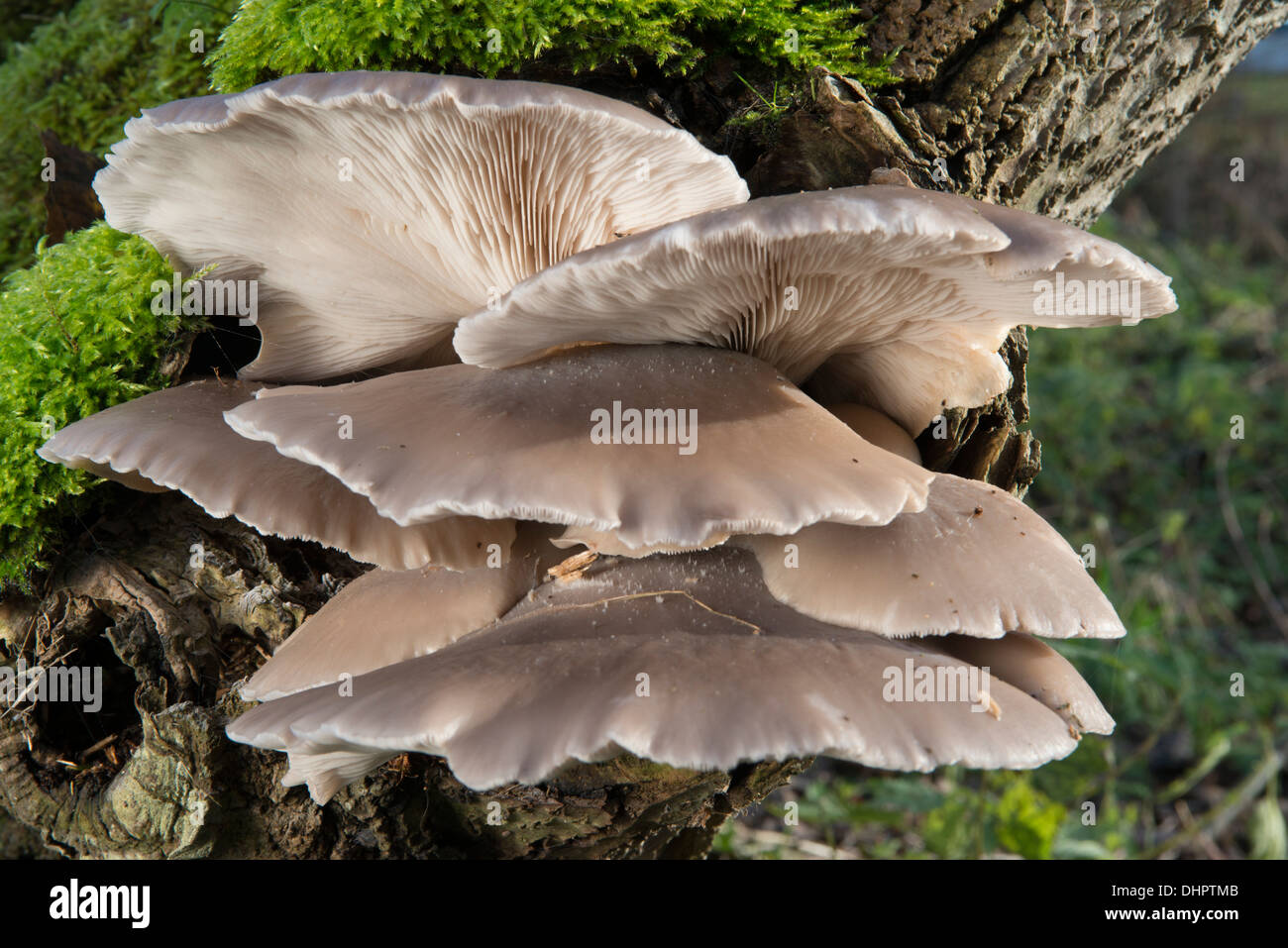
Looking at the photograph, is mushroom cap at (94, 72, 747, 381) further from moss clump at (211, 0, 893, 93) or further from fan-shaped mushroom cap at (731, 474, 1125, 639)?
fan-shaped mushroom cap at (731, 474, 1125, 639)

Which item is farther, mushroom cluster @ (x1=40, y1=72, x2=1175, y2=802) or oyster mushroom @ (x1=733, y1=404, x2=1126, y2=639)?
oyster mushroom @ (x1=733, y1=404, x2=1126, y2=639)

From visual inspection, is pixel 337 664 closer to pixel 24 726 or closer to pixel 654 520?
pixel 654 520

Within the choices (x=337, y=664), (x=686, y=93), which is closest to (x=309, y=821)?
(x=337, y=664)

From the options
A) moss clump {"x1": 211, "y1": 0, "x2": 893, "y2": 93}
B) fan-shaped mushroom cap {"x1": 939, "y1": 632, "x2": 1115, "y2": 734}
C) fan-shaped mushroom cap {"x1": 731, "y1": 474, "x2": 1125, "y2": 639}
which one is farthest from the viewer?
moss clump {"x1": 211, "y1": 0, "x2": 893, "y2": 93}

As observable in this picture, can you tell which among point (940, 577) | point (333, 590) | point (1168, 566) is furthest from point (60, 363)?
point (1168, 566)

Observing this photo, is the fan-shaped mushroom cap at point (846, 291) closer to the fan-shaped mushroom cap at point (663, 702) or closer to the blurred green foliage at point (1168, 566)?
the fan-shaped mushroom cap at point (663, 702)

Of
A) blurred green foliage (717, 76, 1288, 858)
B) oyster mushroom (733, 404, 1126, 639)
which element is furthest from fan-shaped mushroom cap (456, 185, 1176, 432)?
blurred green foliage (717, 76, 1288, 858)
